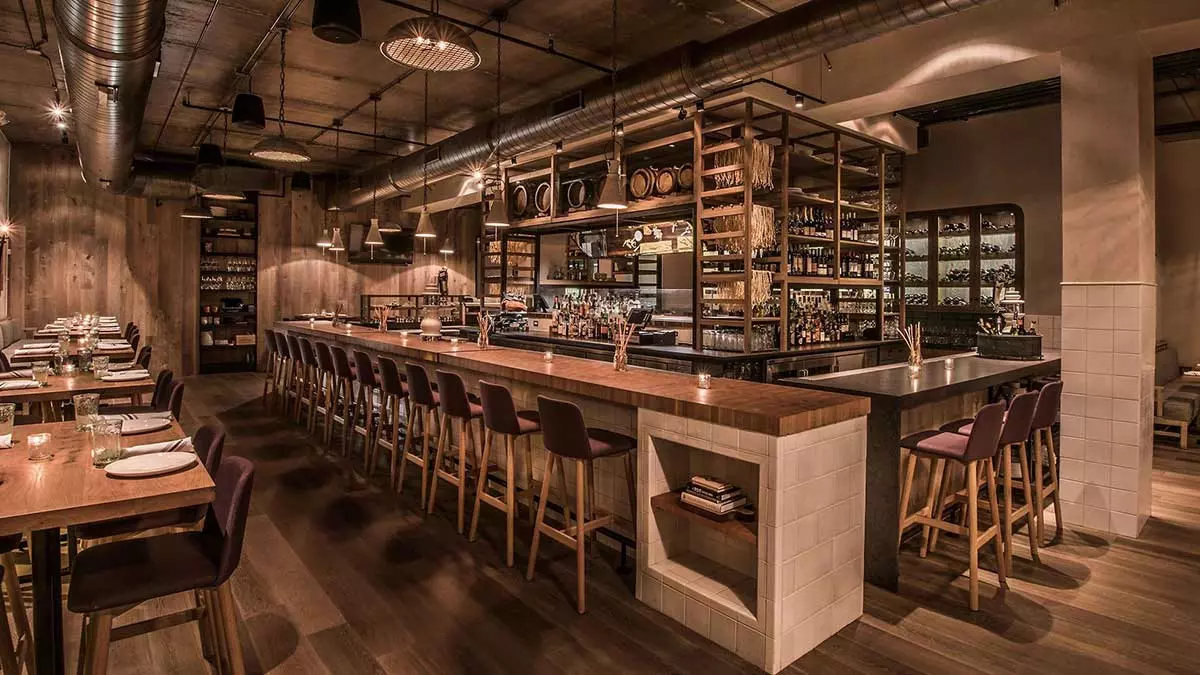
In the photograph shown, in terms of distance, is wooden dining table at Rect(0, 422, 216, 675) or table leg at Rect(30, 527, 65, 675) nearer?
wooden dining table at Rect(0, 422, 216, 675)

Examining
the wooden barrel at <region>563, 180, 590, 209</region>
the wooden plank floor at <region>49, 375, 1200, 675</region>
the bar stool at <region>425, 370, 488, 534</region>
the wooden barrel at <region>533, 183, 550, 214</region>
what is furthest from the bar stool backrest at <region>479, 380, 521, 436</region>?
the wooden barrel at <region>533, 183, 550, 214</region>

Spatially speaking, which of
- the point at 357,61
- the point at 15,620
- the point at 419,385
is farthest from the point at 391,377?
the point at 357,61

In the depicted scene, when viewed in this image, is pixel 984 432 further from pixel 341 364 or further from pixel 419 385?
pixel 341 364

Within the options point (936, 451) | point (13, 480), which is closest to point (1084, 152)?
point (936, 451)

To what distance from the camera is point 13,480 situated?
2.02m

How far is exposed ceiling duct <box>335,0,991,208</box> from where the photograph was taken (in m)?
3.51

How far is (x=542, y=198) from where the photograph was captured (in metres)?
7.41

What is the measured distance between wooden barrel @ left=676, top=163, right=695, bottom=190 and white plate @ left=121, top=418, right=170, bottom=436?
4.43 metres

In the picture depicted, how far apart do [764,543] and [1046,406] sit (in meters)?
2.30

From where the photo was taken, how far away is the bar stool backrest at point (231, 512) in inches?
80.7

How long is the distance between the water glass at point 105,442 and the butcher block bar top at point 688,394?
74.5 inches

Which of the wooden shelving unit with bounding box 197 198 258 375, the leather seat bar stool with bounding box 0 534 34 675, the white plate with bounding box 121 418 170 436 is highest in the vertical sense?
the wooden shelving unit with bounding box 197 198 258 375

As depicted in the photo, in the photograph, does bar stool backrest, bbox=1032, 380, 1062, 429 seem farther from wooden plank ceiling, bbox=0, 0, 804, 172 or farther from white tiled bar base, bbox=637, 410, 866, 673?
wooden plank ceiling, bbox=0, 0, 804, 172

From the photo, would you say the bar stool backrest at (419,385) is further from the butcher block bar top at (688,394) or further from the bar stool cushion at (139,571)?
the bar stool cushion at (139,571)
